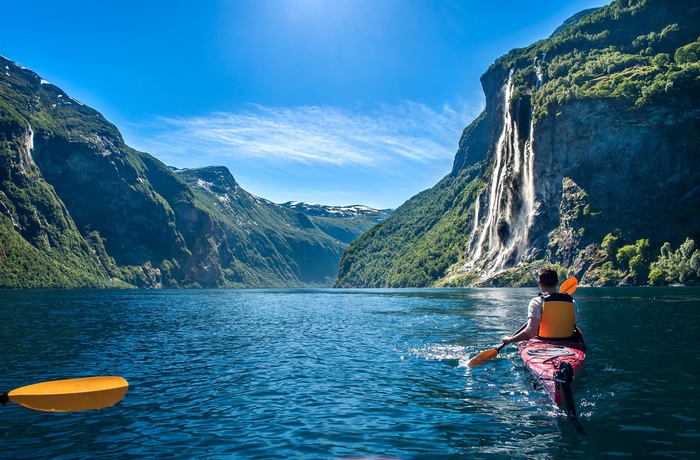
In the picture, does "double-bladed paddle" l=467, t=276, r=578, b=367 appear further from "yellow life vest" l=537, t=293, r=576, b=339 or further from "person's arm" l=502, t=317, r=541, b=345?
"yellow life vest" l=537, t=293, r=576, b=339

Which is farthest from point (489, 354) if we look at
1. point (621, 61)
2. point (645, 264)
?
point (621, 61)

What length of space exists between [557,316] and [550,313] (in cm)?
29

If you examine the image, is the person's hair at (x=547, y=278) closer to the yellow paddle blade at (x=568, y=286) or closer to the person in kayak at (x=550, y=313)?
the person in kayak at (x=550, y=313)

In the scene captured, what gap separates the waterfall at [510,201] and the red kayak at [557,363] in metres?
127

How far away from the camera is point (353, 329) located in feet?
120

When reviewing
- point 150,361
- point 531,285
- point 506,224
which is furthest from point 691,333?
point 506,224

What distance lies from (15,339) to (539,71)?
17202 centimetres

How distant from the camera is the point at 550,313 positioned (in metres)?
15.9

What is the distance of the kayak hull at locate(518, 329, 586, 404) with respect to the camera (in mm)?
12469

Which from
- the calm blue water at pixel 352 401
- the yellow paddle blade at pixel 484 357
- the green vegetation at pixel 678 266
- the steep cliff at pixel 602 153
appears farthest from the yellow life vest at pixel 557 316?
the steep cliff at pixel 602 153

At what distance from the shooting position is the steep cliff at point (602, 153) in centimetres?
10606

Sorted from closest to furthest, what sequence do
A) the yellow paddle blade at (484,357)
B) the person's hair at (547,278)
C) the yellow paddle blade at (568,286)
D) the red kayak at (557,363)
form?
the red kayak at (557,363), the person's hair at (547,278), the yellow paddle blade at (484,357), the yellow paddle blade at (568,286)

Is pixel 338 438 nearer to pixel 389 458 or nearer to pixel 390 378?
pixel 389 458

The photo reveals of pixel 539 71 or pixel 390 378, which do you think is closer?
pixel 390 378
